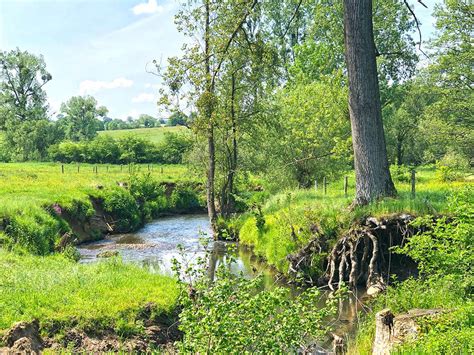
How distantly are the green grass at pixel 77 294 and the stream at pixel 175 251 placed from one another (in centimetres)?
144

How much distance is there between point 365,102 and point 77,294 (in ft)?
29.5

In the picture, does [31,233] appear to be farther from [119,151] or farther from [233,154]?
[119,151]

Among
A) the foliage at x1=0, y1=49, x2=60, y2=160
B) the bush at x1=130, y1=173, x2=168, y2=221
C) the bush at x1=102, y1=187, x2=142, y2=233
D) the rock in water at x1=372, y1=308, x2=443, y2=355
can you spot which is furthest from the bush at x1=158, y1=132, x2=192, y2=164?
the rock in water at x1=372, y1=308, x2=443, y2=355

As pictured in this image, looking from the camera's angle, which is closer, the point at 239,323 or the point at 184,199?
the point at 239,323

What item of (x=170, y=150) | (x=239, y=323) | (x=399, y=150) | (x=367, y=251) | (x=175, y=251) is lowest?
(x=175, y=251)

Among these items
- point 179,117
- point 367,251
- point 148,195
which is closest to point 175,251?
point 179,117

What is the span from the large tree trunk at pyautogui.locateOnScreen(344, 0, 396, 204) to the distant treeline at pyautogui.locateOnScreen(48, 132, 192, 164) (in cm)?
4784

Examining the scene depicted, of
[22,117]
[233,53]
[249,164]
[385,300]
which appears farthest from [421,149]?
[22,117]

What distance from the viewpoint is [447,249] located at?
761cm

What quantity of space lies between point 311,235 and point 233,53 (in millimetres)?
12182

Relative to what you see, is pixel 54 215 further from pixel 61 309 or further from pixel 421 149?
pixel 421 149

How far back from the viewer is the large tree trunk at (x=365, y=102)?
12812 millimetres

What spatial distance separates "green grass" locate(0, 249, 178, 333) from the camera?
8852mm

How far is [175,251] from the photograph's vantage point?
20.7m
